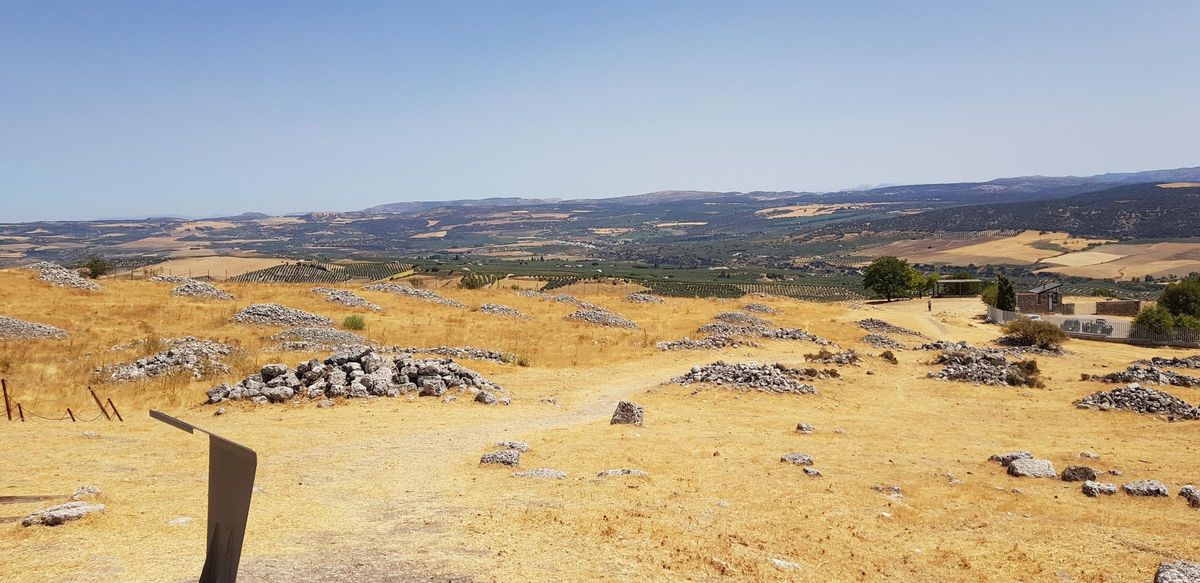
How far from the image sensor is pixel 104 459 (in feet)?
52.3

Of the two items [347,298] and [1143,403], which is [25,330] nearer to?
[347,298]

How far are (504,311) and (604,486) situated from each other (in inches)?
1359

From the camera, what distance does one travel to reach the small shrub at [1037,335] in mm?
44438

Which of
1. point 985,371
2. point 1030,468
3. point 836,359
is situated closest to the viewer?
point 1030,468

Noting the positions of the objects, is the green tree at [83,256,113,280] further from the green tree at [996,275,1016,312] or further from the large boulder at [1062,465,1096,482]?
the green tree at [996,275,1016,312]

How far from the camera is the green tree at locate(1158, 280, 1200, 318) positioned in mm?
54500

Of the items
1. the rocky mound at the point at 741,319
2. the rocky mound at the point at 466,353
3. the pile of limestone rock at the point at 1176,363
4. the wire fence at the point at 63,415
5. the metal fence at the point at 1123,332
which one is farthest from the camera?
the rocky mound at the point at 741,319

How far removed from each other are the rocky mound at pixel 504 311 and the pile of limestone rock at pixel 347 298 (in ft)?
23.8

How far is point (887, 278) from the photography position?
8075 cm

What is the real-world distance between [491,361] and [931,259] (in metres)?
181

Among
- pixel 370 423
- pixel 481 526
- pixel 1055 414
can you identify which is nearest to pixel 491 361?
pixel 370 423

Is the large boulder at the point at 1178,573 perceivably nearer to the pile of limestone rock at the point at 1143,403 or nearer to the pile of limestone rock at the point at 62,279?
the pile of limestone rock at the point at 1143,403

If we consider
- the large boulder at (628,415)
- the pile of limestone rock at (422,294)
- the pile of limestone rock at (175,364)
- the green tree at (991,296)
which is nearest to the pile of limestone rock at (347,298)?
the pile of limestone rock at (422,294)

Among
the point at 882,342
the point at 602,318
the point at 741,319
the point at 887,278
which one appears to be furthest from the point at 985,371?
the point at 887,278
